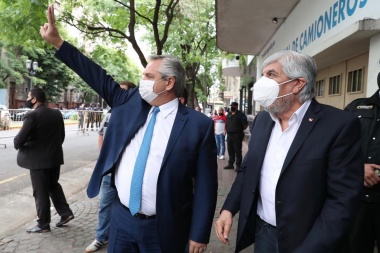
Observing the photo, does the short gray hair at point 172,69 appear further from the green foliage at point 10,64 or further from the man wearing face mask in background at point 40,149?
the green foliage at point 10,64

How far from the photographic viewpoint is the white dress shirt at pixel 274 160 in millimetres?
2031

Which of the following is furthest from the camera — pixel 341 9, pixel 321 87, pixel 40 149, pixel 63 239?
pixel 321 87

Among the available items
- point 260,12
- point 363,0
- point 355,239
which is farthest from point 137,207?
point 260,12

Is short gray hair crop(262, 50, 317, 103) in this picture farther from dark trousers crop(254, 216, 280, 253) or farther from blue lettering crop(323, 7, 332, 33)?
blue lettering crop(323, 7, 332, 33)

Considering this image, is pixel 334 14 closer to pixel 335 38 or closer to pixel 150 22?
pixel 335 38

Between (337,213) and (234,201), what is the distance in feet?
2.19

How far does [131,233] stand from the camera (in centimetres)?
231

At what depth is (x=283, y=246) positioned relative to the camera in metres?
1.94

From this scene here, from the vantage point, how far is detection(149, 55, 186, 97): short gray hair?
2.45 m

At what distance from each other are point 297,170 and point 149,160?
92cm

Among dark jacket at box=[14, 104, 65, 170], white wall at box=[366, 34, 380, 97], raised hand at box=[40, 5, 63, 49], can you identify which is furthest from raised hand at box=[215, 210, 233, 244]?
dark jacket at box=[14, 104, 65, 170]

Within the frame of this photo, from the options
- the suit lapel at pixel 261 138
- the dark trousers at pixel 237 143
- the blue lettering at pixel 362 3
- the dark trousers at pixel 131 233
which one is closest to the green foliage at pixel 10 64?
the dark trousers at pixel 237 143

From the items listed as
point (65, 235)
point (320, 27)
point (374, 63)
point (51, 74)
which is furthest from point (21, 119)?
→ point (51, 74)

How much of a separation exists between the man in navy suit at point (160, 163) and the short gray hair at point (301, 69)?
65cm
